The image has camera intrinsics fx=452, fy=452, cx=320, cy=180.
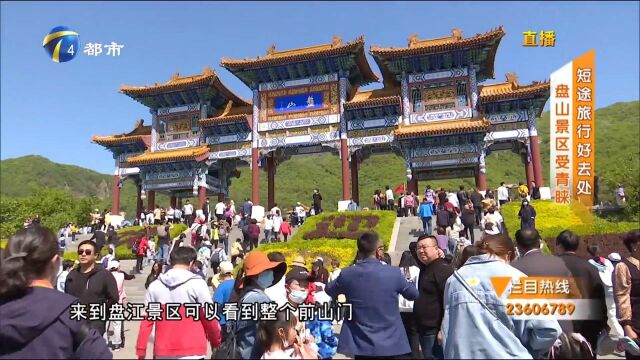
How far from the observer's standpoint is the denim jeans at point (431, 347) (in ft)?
13.4

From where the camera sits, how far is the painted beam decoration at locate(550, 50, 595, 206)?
14.4m

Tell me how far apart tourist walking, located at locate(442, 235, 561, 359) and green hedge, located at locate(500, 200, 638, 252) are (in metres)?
12.9

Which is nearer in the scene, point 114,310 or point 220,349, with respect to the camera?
point 220,349

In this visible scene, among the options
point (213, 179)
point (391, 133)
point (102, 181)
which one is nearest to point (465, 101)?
point (391, 133)

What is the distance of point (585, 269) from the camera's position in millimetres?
3646

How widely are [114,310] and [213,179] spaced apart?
24029 mm

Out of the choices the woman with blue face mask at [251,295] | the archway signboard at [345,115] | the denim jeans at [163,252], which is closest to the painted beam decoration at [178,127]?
the archway signboard at [345,115]

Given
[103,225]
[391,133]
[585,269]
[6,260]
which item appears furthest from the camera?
[103,225]

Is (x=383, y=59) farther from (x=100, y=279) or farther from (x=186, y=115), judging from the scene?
(x=100, y=279)

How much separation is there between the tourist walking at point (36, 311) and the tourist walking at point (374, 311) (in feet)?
6.91

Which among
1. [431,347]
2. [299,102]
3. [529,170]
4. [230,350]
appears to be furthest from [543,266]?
[299,102]

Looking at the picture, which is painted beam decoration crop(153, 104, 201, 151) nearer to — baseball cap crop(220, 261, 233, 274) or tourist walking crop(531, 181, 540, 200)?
tourist walking crop(531, 181, 540, 200)

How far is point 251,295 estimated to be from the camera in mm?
3496

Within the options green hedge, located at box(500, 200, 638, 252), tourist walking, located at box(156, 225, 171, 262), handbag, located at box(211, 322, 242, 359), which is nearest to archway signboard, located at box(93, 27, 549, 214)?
green hedge, located at box(500, 200, 638, 252)
